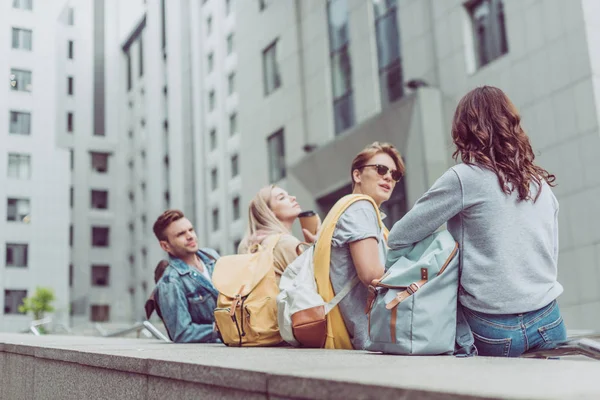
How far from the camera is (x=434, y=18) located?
15.2m

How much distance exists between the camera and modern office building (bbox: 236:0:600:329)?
11664 millimetres

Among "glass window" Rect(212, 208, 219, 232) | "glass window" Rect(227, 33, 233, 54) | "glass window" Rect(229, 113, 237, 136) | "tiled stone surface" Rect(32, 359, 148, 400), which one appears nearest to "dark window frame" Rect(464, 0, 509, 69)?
"tiled stone surface" Rect(32, 359, 148, 400)

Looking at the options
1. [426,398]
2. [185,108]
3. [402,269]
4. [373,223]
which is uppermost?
[185,108]

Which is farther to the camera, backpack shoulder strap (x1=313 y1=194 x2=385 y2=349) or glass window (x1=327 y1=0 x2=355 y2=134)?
glass window (x1=327 y1=0 x2=355 y2=134)

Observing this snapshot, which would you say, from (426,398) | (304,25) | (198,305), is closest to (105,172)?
(304,25)

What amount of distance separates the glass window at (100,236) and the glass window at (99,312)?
7.29ft

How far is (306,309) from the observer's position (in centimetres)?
369

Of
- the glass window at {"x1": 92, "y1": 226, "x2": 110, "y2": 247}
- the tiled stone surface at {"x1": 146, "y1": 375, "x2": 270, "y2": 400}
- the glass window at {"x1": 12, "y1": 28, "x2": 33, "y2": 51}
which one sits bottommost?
the tiled stone surface at {"x1": 146, "y1": 375, "x2": 270, "y2": 400}

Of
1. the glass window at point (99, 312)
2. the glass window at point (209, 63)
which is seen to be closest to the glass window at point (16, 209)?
the glass window at point (99, 312)

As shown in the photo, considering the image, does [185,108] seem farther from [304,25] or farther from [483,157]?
[483,157]

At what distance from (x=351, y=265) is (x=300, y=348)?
1.64 feet

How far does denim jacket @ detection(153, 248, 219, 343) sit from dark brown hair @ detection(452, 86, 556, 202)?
294cm

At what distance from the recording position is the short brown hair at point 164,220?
18.7 ft

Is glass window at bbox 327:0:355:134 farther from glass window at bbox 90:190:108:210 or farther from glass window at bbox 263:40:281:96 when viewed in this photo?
glass window at bbox 90:190:108:210
